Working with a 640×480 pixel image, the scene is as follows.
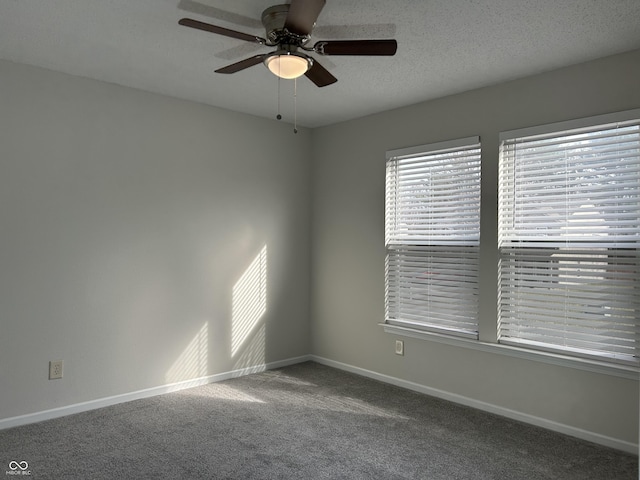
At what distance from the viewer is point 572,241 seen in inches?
126

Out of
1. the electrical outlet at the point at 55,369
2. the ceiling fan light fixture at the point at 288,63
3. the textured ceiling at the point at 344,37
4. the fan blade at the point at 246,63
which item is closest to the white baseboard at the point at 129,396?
the electrical outlet at the point at 55,369

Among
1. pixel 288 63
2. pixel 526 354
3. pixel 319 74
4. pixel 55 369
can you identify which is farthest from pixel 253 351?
pixel 288 63

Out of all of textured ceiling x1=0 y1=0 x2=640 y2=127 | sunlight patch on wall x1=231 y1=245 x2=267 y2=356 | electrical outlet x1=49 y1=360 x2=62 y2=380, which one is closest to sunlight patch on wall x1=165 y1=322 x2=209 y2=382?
sunlight patch on wall x1=231 y1=245 x2=267 y2=356

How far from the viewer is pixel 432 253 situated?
400 centimetres

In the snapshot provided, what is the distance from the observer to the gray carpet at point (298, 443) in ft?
8.76

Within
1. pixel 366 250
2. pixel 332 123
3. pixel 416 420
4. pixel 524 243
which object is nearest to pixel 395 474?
pixel 416 420

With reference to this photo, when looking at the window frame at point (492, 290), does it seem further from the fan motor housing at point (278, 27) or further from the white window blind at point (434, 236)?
the fan motor housing at point (278, 27)

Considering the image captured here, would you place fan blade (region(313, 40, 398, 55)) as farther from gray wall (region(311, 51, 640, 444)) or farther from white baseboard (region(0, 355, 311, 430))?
white baseboard (region(0, 355, 311, 430))

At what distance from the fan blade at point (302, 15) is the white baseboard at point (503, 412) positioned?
288cm

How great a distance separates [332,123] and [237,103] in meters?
1.07

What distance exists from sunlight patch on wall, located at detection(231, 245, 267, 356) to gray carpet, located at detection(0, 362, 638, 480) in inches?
25.9

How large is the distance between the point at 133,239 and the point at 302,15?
92.3 inches

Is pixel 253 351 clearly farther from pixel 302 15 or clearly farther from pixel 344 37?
pixel 302 15

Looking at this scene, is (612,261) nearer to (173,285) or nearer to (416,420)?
(416,420)
